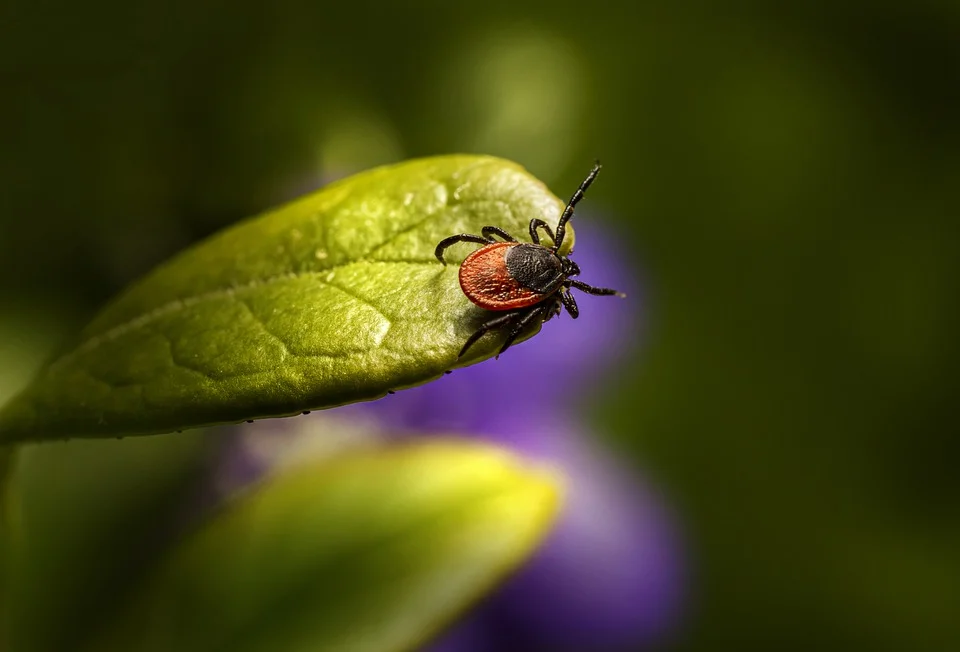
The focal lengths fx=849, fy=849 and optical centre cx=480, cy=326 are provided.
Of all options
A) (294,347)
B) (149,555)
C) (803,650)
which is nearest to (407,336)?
(294,347)

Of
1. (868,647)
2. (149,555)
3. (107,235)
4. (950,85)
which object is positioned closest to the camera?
(149,555)

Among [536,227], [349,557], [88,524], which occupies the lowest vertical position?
[88,524]

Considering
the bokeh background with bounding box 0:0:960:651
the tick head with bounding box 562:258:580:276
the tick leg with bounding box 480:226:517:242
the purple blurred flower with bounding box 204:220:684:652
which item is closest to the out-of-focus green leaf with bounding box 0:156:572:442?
the tick leg with bounding box 480:226:517:242

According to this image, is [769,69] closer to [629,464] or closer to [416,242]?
[629,464]

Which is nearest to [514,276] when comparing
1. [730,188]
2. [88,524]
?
[88,524]

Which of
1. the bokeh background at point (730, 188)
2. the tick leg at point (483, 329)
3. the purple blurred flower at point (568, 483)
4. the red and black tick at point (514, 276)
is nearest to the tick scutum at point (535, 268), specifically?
the red and black tick at point (514, 276)

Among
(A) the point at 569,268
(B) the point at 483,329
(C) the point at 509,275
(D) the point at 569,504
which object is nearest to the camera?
(B) the point at 483,329

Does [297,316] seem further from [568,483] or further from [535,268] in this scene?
[568,483]
